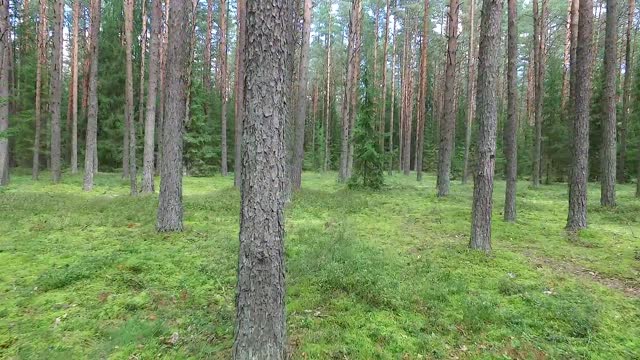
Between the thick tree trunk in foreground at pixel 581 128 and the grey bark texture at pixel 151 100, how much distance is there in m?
10.9

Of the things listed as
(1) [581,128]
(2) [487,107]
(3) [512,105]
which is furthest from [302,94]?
(2) [487,107]

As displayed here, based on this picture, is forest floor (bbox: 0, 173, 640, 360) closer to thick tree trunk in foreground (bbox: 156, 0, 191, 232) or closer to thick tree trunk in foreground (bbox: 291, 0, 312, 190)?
thick tree trunk in foreground (bbox: 156, 0, 191, 232)

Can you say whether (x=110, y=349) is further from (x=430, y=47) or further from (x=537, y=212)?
(x=430, y=47)

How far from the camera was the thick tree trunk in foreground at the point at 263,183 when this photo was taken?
313 centimetres

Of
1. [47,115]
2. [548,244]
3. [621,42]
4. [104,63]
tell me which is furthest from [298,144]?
[621,42]

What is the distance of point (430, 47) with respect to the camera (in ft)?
111

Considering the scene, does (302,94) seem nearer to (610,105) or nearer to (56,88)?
(610,105)

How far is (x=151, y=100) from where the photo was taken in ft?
44.9

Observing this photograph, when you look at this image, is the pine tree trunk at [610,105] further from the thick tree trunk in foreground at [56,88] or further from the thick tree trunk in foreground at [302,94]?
the thick tree trunk in foreground at [56,88]

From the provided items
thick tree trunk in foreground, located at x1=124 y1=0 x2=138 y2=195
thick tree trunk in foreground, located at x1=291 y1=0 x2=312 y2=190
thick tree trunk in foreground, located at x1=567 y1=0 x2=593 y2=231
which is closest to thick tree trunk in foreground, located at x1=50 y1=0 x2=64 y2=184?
thick tree trunk in foreground, located at x1=124 y1=0 x2=138 y2=195

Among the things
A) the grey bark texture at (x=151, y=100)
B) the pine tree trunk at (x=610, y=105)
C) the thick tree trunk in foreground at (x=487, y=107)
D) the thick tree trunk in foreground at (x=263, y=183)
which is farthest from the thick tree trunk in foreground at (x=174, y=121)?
the pine tree trunk at (x=610, y=105)

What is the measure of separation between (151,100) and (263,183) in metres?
12.2

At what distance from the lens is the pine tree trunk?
10.9 meters

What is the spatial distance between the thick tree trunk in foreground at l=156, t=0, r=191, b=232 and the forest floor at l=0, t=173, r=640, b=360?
0.53m
